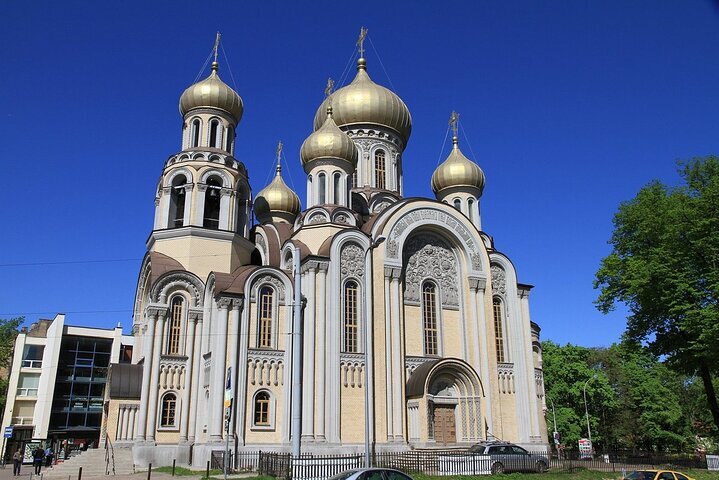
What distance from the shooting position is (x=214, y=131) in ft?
115

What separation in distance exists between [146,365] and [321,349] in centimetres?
831

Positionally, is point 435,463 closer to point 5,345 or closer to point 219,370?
point 219,370

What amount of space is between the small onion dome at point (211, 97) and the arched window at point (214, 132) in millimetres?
844

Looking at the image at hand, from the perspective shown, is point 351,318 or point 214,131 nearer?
point 351,318

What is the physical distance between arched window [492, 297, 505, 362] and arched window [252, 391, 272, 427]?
11674mm

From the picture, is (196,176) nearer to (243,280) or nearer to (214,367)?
(243,280)

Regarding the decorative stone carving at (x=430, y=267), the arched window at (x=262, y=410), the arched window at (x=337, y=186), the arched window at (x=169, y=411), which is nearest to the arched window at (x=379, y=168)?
the arched window at (x=337, y=186)

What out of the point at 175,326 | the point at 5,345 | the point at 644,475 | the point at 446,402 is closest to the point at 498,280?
the point at 446,402

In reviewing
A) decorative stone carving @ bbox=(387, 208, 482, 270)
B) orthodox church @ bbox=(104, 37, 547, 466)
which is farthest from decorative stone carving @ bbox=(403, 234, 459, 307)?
decorative stone carving @ bbox=(387, 208, 482, 270)

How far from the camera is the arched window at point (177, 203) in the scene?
108 ft

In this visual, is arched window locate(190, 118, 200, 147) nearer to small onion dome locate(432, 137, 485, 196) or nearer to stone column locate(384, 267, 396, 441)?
stone column locate(384, 267, 396, 441)

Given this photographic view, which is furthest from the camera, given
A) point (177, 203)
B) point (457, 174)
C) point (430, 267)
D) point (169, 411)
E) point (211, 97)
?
point (457, 174)

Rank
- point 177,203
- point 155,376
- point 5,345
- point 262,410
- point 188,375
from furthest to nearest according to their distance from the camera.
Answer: point 5,345 → point 177,203 → point 188,375 → point 155,376 → point 262,410

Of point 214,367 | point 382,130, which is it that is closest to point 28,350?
point 214,367
